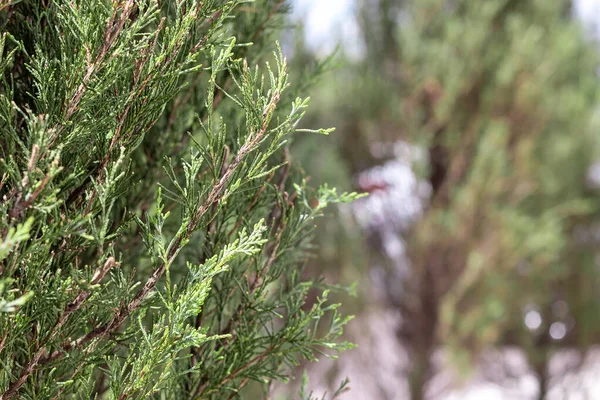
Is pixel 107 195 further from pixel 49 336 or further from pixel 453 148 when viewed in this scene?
pixel 453 148

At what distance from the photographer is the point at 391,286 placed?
511 cm

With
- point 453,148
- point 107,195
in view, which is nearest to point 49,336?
point 107,195

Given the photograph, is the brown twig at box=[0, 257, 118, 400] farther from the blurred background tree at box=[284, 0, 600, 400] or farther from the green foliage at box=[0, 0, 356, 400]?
the blurred background tree at box=[284, 0, 600, 400]

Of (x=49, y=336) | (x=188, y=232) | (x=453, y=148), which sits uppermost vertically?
(x=188, y=232)

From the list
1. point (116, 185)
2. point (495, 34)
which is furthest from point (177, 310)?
point (495, 34)

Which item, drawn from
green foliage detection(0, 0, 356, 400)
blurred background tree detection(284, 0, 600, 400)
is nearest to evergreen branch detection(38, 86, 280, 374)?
green foliage detection(0, 0, 356, 400)

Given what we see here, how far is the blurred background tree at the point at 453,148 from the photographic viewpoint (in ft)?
15.1

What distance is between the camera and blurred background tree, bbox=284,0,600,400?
15.1ft

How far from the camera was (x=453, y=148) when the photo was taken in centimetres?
479

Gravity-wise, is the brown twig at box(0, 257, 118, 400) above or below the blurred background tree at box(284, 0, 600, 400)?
above

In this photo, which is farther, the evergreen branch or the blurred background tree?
the blurred background tree

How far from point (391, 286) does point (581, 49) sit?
323 centimetres

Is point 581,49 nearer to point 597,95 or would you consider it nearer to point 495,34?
point 597,95

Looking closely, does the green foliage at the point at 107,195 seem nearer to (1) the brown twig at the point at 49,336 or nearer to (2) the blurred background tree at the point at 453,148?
(1) the brown twig at the point at 49,336
